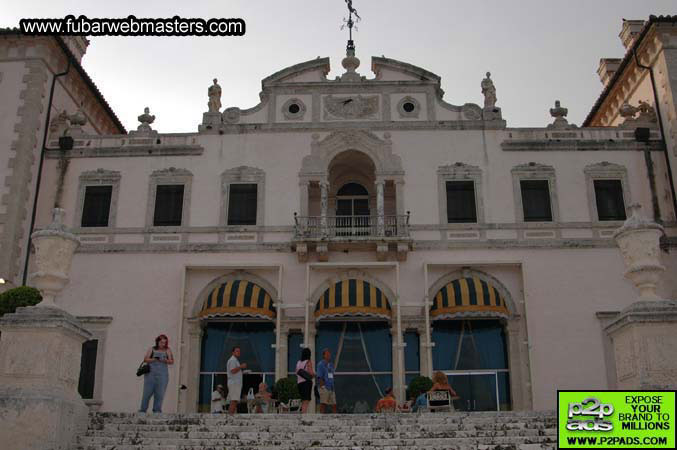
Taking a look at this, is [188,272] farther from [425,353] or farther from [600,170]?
[600,170]

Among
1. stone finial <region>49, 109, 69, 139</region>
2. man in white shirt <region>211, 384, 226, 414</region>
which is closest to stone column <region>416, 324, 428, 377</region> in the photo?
man in white shirt <region>211, 384, 226, 414</region>

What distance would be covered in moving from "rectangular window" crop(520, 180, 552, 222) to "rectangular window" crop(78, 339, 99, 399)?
46.2 ft

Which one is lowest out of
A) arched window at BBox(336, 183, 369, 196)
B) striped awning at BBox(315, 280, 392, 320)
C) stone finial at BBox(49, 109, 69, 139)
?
striped awning at BBox(315, 280, 392, 320)

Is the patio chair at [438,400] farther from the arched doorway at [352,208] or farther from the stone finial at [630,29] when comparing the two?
the stone finial at [630,29]

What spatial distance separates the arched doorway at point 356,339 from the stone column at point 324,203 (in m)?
1.85

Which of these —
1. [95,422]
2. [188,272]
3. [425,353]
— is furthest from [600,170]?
[95,422]

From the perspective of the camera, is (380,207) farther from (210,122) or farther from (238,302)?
(210,122)

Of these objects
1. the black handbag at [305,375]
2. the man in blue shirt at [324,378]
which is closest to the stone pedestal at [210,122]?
the man in blue shirt at [324,378]

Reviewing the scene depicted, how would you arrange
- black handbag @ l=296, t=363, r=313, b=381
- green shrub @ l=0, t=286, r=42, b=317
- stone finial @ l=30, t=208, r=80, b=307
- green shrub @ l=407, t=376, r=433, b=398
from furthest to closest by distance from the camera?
green shrub @ l=407, t=376, r=433, b=398 < green shrub @ l=0, t=286, r=42, b=317 < black handbag @ l=296, t=363, r=313, b=381 < stone finial @ l=30, t=208, r=80, b=307

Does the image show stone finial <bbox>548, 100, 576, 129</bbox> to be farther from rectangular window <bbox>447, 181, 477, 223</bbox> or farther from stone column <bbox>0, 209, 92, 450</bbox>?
stone column <bbox>0, 209, 92, 450</bbox>

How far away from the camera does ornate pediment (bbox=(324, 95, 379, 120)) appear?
2572 centimetres

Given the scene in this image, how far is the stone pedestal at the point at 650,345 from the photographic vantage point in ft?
40.0

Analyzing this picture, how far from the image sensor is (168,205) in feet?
81.7

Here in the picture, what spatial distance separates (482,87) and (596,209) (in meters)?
5.66
